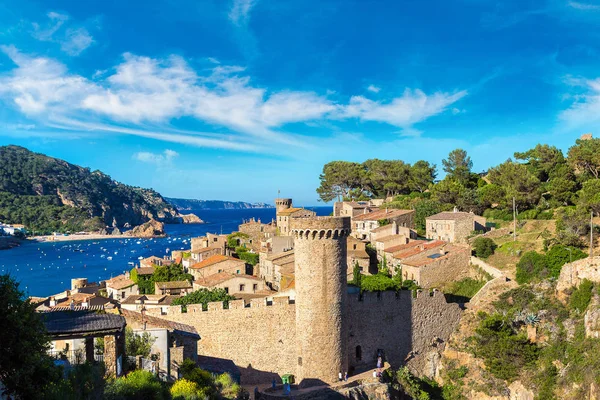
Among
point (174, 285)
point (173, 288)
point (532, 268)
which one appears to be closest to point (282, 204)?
point (174, 285)

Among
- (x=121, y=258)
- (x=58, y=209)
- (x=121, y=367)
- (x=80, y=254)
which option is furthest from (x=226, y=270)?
(x=58, y=209)

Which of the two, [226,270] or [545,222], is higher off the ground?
[545,222]

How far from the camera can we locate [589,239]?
35688 millimetres

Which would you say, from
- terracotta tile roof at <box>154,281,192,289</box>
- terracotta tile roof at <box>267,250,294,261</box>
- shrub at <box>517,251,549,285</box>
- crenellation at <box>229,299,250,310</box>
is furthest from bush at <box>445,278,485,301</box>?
terracotta tile roof at <box>154,281,192,289</box>

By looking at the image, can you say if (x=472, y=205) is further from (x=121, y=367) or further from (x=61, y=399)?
(x=61, y=399)

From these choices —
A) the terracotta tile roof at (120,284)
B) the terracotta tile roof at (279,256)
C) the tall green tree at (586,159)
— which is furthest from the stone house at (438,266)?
the terracotta tile roof at (120,284)

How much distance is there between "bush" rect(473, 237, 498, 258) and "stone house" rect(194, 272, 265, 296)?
17053 millimetres

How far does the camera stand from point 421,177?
216ft

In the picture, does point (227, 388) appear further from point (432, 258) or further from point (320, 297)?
point (432, 258)

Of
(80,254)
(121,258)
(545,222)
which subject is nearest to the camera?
(545,222)

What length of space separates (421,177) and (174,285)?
125 ft

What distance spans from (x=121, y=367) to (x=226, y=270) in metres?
26.7

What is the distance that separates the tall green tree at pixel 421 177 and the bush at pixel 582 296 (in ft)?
121

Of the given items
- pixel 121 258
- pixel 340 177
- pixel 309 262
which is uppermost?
pixel 340 177
